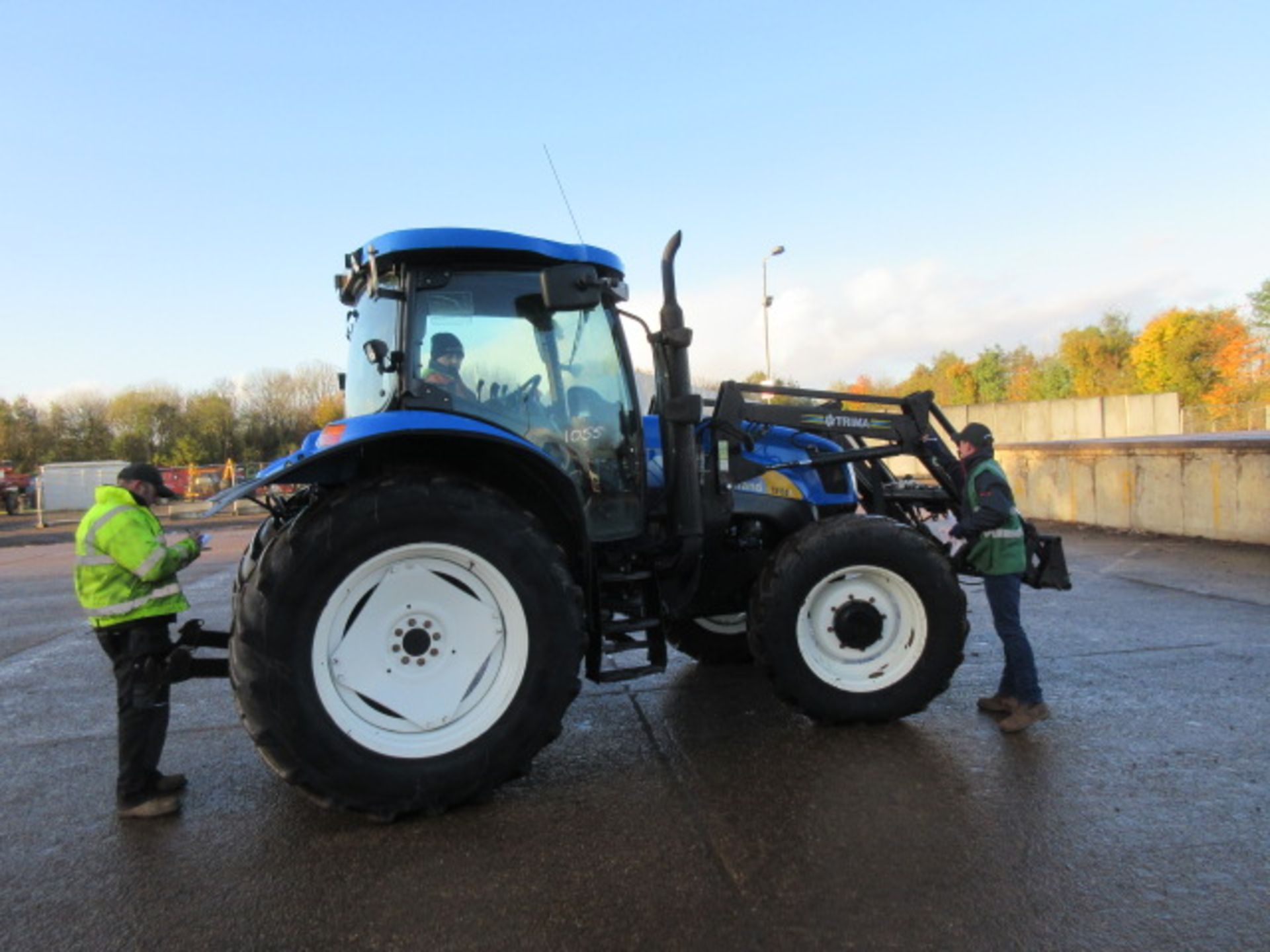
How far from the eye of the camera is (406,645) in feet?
11.0

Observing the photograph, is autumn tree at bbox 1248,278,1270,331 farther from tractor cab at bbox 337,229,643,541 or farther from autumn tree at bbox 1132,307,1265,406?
tractor cab at bbox 337,229,643,541

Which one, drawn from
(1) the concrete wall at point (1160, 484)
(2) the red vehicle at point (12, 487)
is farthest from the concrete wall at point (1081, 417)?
(2) the red vehicle at point (12, 487)

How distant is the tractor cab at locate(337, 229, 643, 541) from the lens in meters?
3.61

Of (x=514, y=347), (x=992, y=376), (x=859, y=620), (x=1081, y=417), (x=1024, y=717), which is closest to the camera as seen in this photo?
(x=514, y=347)

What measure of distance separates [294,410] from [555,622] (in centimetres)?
5152

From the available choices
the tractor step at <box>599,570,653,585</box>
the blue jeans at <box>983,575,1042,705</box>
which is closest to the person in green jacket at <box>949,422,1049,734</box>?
the blue jeans at <box>983,575,1042,705</box>

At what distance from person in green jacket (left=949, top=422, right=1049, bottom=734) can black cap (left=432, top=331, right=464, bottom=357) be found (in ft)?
8.48

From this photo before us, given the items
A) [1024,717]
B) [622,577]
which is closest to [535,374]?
[622,577]

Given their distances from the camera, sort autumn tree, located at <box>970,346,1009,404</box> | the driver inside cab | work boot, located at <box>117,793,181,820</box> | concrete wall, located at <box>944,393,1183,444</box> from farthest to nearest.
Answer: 1. autumn tree, located at <box>970,346,1009,404</box>
2. concrete wall, located at <box>944,393,1183,444</box>
3. the driver inside cab
4. work boot, located at <box>117,793,181,820</box>

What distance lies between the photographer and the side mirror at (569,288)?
11.6 feet

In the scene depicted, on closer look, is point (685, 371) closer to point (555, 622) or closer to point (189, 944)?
Result: point (555, 622)

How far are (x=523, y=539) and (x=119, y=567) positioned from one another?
176 centimetres

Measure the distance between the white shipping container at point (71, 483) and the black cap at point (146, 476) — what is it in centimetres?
3274

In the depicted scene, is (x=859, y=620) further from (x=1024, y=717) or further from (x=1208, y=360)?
(x=1208, y=360)
